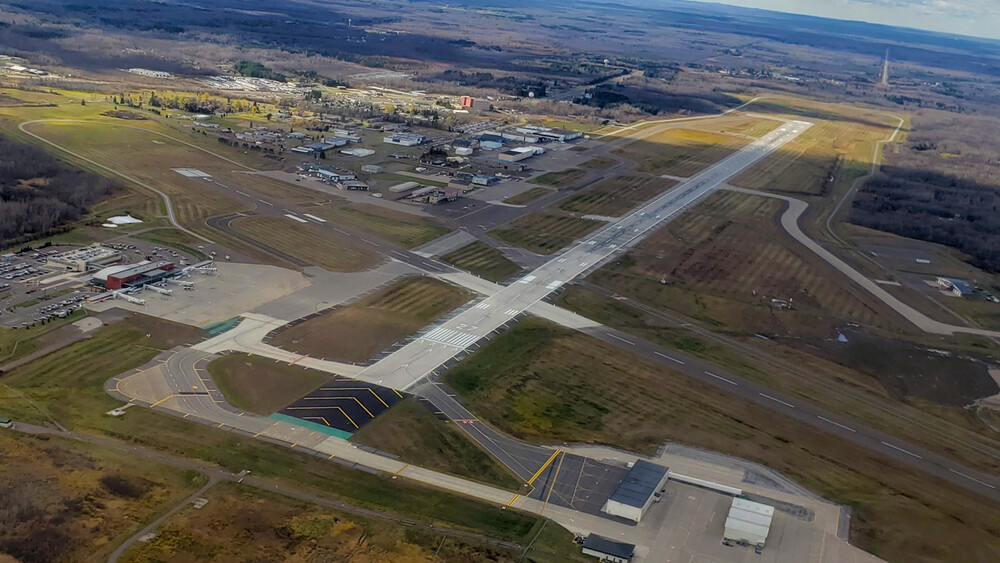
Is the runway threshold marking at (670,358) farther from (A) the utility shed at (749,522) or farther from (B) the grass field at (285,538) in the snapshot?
(B) the grass field at (285,538)

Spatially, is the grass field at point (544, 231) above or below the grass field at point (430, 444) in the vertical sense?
above

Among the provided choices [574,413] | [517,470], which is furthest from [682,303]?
[517,470]

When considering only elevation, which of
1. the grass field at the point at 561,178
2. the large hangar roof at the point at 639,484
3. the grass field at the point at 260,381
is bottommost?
the large hangar roof at the point at 639,484

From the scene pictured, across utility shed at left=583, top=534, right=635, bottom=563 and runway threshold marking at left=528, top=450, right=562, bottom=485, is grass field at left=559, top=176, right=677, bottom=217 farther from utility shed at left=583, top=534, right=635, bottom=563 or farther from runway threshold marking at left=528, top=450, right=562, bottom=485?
utility shed at left=583, top=534, right=635, bottom=563

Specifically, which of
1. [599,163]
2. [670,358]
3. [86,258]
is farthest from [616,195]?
[86,258]

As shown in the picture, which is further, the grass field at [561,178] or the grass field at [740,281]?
the grass field at [561,178]

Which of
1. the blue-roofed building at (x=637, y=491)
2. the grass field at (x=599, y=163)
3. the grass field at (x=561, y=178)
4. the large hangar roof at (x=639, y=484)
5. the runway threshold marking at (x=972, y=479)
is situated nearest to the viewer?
the blue-roofed building at (x=637, y=491)

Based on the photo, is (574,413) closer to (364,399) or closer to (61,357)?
(364,399)

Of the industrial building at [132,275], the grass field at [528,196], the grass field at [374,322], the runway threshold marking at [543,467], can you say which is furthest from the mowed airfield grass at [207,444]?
the grass field at [528,196]

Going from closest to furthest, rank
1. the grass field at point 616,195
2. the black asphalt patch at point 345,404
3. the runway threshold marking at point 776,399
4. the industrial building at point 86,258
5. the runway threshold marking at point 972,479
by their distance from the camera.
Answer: the runway threshold marking at point 972,479, the black asphalt patch at point 345,404, the runway threshold marking at point 776,399, the industrial building at point 86,258, the grass field at point 616,195
